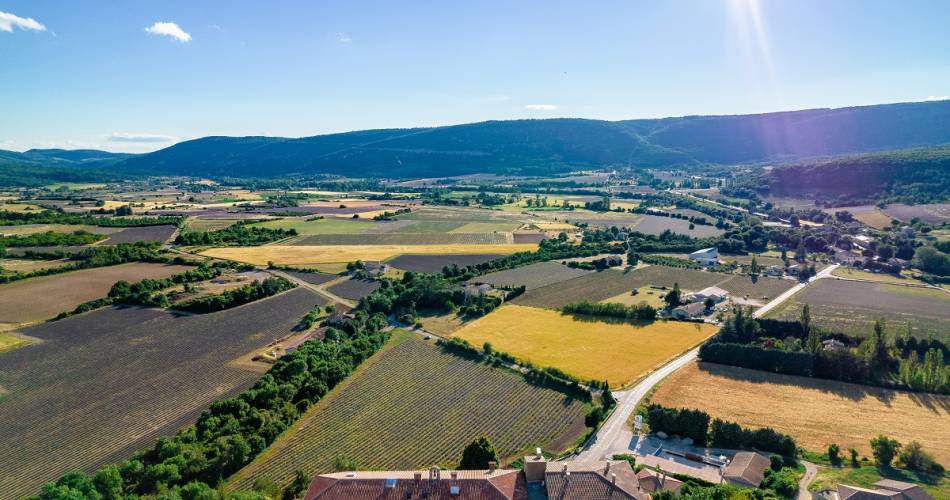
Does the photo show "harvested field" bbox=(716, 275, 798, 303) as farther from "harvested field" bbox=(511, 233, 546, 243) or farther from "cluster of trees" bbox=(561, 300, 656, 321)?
"harvested field" bbox=(511, 233, 546, 243)

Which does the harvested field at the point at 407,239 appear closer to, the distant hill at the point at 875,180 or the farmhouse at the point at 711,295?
the farmhouse at the point at 711,295

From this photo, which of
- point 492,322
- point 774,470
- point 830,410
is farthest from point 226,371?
point 830,410

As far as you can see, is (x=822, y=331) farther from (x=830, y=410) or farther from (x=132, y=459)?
(x=132, y=459)

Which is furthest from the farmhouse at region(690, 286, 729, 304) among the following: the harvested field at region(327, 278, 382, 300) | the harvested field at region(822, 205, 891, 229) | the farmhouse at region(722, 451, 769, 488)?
the harvested field at region(822, 205, 891, 229)

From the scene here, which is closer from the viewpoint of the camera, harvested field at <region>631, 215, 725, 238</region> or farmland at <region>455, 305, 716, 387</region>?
farmland at <region>455, 305, 716, 387</region>

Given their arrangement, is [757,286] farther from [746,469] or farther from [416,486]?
[416,486]

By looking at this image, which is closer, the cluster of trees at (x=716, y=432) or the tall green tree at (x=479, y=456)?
the tall green tree at (x=479, y=456)

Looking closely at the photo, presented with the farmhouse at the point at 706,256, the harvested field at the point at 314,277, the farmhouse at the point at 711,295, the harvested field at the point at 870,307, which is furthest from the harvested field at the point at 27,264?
the harvested field at the point at 870,307
